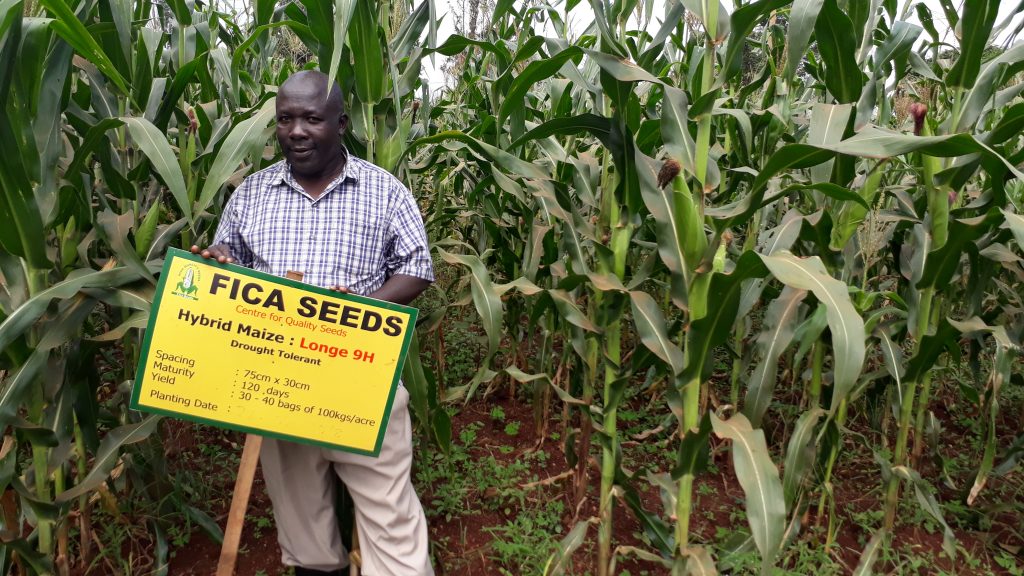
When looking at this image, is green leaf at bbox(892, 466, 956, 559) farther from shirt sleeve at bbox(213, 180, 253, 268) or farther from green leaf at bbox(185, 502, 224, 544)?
green leaf at bbox(185, 502, 224, 544)

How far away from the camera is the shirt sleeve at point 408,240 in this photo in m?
2.08

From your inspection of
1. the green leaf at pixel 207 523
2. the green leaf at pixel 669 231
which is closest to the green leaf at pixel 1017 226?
the green leaf at pixel 669 231

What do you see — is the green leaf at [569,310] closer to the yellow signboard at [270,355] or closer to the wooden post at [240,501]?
the yellow signboard at [270,355]

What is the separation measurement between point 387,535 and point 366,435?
1.81ft

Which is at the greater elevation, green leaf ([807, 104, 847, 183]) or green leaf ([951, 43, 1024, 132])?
green leaf ([951, 43, 1024, 132])

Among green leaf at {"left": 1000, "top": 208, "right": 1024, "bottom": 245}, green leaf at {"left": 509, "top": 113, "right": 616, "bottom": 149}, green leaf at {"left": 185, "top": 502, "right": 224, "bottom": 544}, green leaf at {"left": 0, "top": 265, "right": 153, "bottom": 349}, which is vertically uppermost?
green leaf at {"left": 509, "top": 113, "right": 616, "bottom": 149}

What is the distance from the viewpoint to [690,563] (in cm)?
189

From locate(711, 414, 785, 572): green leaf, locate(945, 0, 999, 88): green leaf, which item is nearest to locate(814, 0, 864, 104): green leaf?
locate(945, 0, 999, 88): green leaf

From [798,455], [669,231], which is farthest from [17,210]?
[798,455]

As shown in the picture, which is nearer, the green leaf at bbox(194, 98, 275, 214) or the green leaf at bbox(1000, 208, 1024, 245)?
the green leaf at bbox(1000, 208, 1024, 245)

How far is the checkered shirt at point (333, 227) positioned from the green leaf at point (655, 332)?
695mm

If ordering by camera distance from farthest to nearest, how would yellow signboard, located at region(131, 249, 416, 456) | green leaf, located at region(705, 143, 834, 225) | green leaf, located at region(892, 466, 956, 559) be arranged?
green leaf, located at region(892, 466, 956, 559) < yellow signboard, located at region(131, 249, 416, 456) < green leaf, located at region(705, 143, 834, 225)

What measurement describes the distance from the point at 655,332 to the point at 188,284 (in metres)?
1.32

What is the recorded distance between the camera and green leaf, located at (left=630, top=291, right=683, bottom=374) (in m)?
1.92
